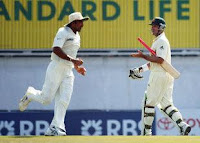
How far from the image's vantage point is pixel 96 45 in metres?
25.1

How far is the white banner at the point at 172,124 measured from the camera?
21203mm

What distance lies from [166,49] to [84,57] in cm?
1107

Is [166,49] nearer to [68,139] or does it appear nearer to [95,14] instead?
[68,139]

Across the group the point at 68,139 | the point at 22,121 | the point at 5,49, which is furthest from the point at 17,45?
the point at 68,139

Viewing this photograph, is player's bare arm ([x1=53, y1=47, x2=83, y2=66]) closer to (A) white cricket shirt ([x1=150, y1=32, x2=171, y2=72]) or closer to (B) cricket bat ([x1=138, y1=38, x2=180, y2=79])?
(B) cricket bat ([x1=138, y1=38, x2=180, y2=79])

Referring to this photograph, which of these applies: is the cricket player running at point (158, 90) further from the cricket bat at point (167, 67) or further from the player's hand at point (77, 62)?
the player's hand at point (77, 62)

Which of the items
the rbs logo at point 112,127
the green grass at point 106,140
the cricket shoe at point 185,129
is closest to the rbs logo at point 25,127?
the rbs logo at point 112,127

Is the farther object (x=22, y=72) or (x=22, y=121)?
(x=22, y=72)

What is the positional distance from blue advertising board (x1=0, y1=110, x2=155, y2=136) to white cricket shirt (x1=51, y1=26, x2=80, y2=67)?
7688 mm

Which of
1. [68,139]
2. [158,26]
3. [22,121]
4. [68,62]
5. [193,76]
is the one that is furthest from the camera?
[193,76]

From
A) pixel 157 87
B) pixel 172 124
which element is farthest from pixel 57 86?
pixel 172 124

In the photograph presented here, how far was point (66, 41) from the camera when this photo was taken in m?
13.2

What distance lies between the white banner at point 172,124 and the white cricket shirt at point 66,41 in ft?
26.7

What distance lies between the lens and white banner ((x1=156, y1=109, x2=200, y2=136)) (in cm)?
2120
